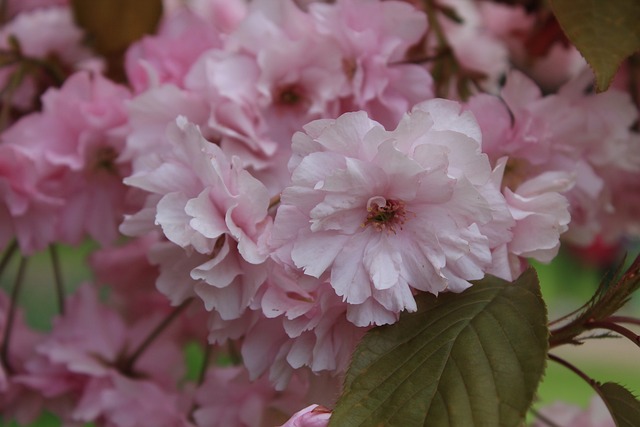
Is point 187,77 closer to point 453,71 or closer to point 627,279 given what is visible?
point 453,71

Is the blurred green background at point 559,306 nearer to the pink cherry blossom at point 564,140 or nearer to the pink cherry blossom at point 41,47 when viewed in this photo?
the pink cherry blossom at point 41,47

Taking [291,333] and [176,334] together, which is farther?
[176,334]

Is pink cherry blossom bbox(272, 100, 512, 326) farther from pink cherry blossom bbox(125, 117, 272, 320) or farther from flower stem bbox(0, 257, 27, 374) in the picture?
flower stem bbox(0, 257, 27, 374)

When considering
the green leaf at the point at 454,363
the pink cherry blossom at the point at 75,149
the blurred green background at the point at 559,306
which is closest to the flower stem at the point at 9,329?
the pink cherry blossom at the point at 75,149

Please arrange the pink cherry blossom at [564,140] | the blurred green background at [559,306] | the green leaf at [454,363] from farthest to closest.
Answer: the blurred green background at [559,306] → the pink cherry blossom at [564,140] → the green leaf at [454,363]

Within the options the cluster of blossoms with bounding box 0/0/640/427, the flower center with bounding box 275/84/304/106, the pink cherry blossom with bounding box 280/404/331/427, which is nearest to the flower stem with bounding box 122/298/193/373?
the cluster of blossoms with bounding box 0/0/640/427

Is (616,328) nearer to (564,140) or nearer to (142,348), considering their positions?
(564,140)

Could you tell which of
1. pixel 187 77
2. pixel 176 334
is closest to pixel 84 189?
pixel 187 77
